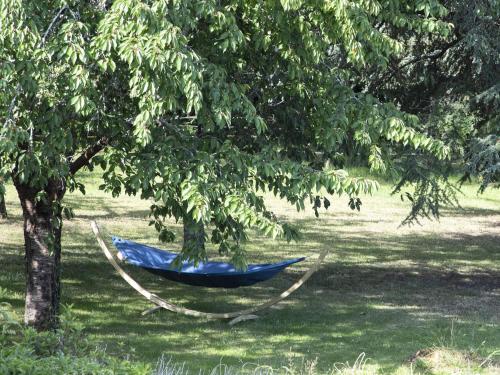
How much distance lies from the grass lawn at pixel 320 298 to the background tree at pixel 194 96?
49.6 inches

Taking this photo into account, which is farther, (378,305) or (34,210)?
(378,305)

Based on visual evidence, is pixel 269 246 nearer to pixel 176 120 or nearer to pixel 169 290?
pixel 169 290

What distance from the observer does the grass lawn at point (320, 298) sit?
859cm

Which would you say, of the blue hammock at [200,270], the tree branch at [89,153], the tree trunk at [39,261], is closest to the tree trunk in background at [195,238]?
the tree branch at [89,153]

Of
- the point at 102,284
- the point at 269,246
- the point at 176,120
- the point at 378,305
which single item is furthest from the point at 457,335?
the point at 269,246

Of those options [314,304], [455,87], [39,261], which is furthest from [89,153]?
[455,87]

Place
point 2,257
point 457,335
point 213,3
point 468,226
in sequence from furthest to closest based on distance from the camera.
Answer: point 468,226 → point 2,257 → point 457,335 → point 213,3

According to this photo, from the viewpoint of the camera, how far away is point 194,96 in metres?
5.50

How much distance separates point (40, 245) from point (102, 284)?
3416 millimetres

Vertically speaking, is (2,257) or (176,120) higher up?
(176,120)

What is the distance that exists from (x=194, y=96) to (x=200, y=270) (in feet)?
16.2

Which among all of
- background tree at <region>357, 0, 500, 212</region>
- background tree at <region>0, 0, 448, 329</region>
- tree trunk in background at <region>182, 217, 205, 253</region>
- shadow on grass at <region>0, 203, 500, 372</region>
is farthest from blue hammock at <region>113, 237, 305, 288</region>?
tree trunk in background at <region>182, 217, 205, 253</region>

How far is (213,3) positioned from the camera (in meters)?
5.83

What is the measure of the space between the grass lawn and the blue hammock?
0.45m
